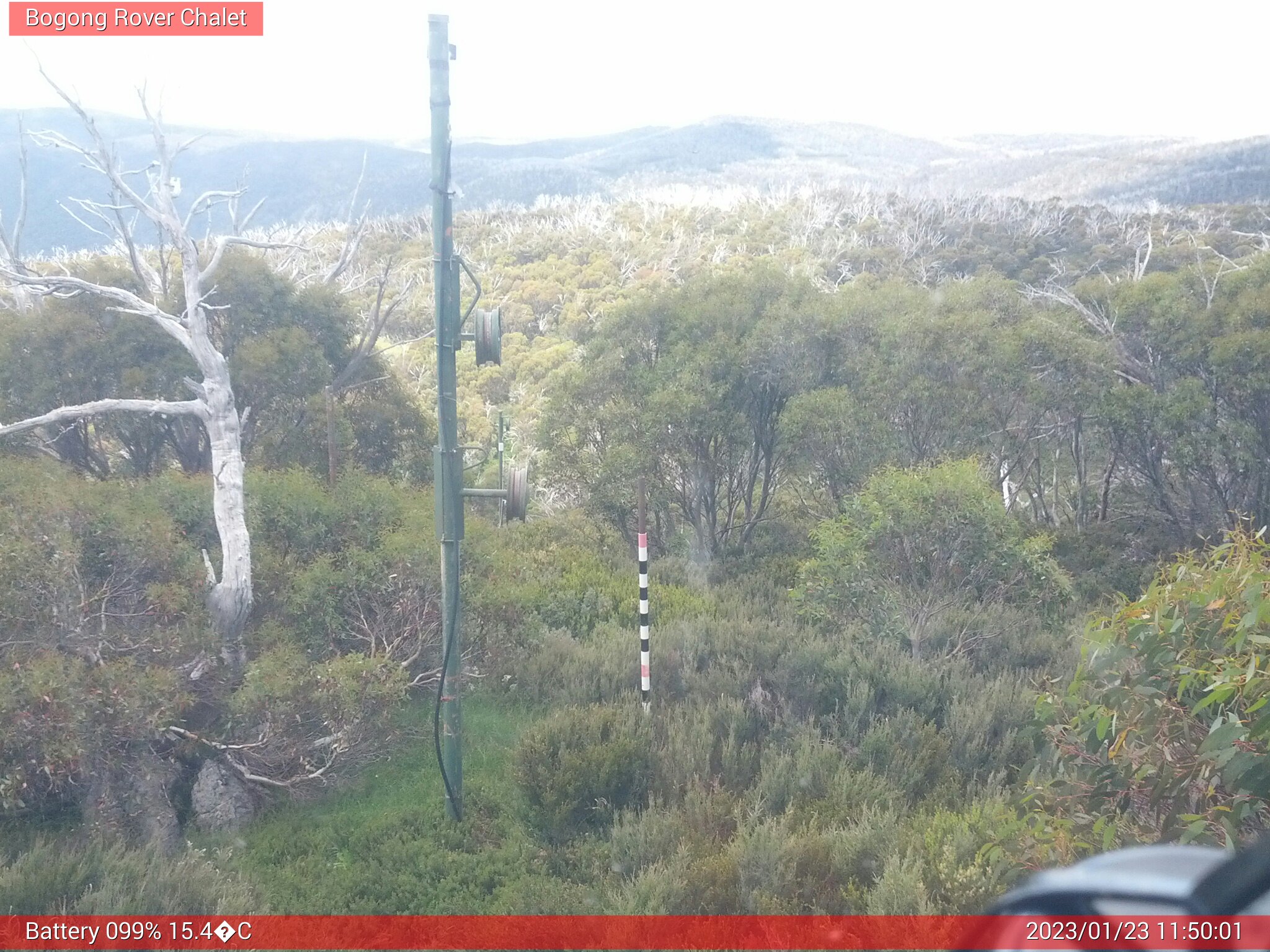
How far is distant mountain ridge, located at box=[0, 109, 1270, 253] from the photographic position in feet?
109

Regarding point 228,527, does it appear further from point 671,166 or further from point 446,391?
point 671,166

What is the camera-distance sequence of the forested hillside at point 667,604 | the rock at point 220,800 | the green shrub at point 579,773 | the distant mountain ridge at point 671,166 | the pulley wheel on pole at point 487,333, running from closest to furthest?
1. the forested hillside at point 667,604
2. the pulley wheel on pole at point 487,333
3. the green shrub at point 579,773
4. the rock at point 220,800
5. the distant mountain ridge at point 671,166

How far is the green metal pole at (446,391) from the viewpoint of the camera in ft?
17.9

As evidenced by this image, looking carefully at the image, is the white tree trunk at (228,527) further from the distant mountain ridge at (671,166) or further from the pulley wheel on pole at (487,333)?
the distant mountain ridge at (671,166)

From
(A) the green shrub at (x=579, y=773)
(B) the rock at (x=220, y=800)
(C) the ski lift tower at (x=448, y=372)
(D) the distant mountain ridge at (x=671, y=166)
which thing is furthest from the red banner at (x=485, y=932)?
(D) the distant mountain ridge at (x=671, y=166)

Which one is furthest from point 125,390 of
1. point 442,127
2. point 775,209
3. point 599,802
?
point 775,209

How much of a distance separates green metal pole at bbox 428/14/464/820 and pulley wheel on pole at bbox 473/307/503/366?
132 mm

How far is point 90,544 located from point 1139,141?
191 feet

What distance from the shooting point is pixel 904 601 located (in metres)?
9.12

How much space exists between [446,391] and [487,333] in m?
0.43

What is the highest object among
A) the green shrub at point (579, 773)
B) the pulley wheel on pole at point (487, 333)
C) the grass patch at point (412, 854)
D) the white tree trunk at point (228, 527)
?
the pulley wheel on pole at point (487, 333)

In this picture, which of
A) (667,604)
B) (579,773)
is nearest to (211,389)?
(579,773)

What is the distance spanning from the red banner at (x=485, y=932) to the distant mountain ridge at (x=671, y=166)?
69.2 feet

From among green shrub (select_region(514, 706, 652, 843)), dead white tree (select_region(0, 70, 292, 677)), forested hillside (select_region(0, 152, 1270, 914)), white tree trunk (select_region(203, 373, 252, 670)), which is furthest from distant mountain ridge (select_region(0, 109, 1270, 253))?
green shrub (select_region(514, 706, 652, 843))
